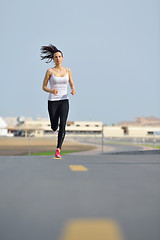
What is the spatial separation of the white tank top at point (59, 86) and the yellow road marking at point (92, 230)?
17.3 ft

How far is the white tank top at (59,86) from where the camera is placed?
7234mm

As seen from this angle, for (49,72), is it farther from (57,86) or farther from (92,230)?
(92,230)

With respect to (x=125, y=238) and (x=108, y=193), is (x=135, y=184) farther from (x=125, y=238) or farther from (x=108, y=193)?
(x=125, y=238)

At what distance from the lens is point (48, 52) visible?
739 centimetres

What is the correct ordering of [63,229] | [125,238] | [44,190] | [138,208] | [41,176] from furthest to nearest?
[41,176] → [44,190] → [138,208] → [63,229] → [125,238]

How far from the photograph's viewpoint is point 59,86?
289 inches

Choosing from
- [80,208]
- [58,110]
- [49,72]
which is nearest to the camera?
[80,208]

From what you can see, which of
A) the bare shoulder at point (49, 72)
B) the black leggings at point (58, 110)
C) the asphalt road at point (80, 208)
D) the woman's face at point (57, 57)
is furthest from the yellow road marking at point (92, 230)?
the woman's face at point (57, 57)

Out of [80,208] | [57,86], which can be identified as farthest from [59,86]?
[80,208]

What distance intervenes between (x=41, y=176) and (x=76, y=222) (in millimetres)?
2369

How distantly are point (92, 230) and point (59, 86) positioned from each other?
554cm

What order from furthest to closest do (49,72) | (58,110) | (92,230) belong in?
(58,110), (49,72), (92,230)

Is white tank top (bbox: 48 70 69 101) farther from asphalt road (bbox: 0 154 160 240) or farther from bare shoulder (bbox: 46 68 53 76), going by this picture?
asphalt road (bbox: 0 154 160 240)

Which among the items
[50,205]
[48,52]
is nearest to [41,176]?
[50,205]
